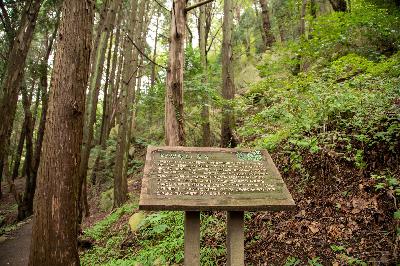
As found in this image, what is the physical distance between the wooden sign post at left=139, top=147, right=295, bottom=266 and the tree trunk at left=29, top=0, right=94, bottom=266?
4.28 feet

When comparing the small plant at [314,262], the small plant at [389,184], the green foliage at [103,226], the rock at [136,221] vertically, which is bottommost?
the green foliage at [103,226]

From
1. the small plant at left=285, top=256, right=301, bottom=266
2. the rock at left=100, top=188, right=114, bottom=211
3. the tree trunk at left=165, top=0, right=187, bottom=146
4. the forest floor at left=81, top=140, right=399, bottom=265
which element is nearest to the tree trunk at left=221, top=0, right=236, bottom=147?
the forest floor at left=81, top=140, right=399, bottom=265

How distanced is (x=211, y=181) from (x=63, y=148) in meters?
2.13

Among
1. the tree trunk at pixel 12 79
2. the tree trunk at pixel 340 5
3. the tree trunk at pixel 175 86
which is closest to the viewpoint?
the tree trunk at pixel 175 86

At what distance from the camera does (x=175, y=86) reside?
6.37m

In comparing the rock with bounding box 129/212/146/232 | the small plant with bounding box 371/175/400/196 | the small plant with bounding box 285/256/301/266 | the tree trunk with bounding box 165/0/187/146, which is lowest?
the rock with bounding box 129/212/146/232

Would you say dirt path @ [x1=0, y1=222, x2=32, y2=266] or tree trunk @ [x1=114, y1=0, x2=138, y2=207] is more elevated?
tree trunk @ [x1=114, y1=0, x2=138, y2=207]

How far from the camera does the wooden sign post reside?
3.74m

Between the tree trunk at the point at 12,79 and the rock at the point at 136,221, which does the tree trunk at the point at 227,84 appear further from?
the tree trunk at the point at 12,79

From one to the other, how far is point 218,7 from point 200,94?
54.5 ft

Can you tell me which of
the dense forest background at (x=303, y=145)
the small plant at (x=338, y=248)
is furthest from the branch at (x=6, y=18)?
the small plant at (x=338, y=248)

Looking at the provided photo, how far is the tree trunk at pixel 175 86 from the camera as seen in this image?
6.37 meters

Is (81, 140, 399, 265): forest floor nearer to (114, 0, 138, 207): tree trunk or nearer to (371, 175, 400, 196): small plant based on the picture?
(371, 175, 400, 196): small plant

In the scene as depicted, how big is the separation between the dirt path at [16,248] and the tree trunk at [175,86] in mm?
5877
